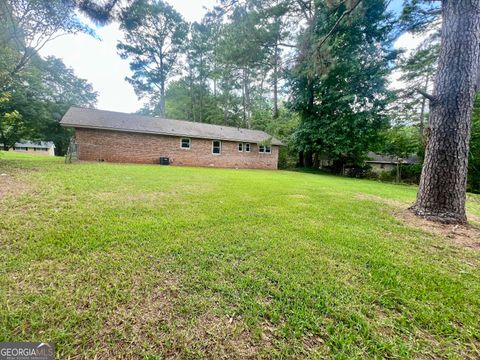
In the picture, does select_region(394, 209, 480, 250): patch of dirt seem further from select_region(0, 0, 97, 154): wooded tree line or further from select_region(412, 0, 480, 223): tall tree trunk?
select_region(0, 0, 97, 154): wooded tree line

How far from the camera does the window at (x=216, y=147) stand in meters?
16.7

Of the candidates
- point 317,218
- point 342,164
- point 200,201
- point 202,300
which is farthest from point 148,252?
point 342,164

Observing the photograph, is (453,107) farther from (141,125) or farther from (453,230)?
(141,125)

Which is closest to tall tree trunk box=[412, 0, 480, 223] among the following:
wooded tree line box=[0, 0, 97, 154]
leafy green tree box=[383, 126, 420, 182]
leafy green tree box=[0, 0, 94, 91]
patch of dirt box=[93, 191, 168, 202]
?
patch of dirt box=[93, 191, 168, 202]

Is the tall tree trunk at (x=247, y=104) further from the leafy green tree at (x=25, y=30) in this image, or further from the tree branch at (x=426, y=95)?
the tree branch at (x=426, y=95)

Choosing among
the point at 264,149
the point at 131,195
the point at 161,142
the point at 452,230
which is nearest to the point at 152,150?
the point at 161,142

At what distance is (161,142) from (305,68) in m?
11.0

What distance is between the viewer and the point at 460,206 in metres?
4.11

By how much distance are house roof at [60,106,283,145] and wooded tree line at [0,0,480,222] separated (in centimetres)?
287

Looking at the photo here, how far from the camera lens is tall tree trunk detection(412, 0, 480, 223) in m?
4.00

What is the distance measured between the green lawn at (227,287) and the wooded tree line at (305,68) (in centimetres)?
291

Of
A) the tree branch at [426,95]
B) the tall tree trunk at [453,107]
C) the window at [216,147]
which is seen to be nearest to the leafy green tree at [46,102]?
the window at [216,147]

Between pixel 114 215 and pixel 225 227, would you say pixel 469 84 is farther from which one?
pixel 114 215

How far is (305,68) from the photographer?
23.4 feet
